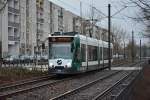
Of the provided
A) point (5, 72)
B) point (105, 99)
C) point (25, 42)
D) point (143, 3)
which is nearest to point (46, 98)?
point (105, 99)

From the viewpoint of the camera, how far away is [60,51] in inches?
1341

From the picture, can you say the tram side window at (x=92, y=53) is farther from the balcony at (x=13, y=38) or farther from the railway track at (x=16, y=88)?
the balcony at (x=13, y=38)

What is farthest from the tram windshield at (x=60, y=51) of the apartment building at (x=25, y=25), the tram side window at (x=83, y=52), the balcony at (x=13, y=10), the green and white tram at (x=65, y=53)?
the balcony at (x=13, y=10)

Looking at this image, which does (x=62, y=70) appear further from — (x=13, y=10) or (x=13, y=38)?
(x=13, y=10)

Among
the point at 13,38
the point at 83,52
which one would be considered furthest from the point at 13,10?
the point at 83,52

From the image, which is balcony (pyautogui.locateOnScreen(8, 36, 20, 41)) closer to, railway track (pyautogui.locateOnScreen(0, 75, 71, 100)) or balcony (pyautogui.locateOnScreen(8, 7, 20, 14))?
balcony (pyautogui.locateOnScreen(8, 7, 20, 14))

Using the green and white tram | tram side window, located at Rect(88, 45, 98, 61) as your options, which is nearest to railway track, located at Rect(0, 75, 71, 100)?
the green and white tram

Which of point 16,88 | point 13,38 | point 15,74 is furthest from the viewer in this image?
point 13,38

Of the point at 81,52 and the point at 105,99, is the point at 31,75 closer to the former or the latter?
the point at 81,52

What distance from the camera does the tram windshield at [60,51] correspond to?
3397 centimetres

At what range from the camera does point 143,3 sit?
15.9 metres

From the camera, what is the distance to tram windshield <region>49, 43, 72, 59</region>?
33966mm

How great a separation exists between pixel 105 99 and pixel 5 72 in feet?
56.2

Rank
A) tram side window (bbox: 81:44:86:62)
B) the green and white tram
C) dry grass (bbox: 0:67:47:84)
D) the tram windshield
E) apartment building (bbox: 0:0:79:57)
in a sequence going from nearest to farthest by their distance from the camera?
dry grass (bbox: 0:67:47:84) → the green and white tram → the tram windshield → tram side window (bbox: 81:44:86:62) → apartment building (bbox: 0:0:79:57)
